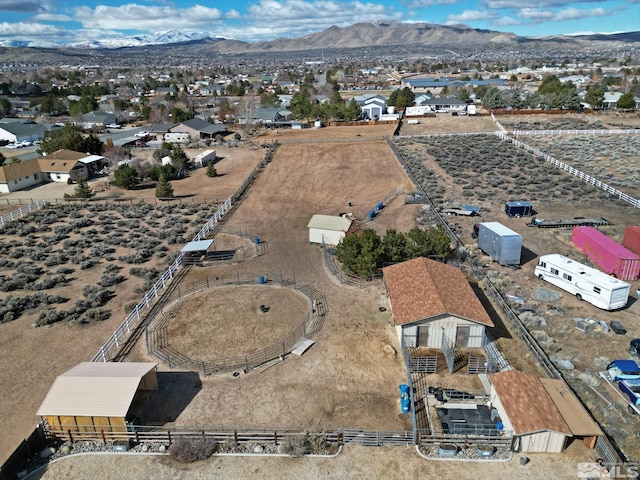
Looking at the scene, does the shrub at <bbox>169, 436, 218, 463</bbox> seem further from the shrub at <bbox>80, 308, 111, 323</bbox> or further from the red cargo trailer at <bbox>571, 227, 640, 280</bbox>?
the red cargo trailer at <bbox>571, 227, 640, 280</bbox>

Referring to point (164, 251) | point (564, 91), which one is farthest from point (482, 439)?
point (564, 91)

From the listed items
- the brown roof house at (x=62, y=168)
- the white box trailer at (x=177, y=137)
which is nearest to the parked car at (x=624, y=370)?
the brown roof house at (x=62, y=168)

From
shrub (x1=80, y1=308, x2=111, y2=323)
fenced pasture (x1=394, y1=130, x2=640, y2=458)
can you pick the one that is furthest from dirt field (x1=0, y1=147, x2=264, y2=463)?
fenced pasture (x1=394, y1=130, x2=640, y2=458)

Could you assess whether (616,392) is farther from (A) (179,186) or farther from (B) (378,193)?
(A) (179,186)

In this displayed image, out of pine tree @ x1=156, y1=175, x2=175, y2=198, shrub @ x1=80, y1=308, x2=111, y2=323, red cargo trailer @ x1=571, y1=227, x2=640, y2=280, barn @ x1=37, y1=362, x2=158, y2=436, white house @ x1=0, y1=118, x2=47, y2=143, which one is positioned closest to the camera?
barn @ x1=37, y1=362, x2=158, y2=436

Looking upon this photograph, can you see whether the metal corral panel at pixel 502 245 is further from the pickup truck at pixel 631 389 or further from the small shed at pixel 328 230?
the pickup truck at pixel 631 389

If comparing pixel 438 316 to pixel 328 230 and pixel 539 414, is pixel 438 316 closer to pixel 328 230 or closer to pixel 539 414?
pixel 539 414
